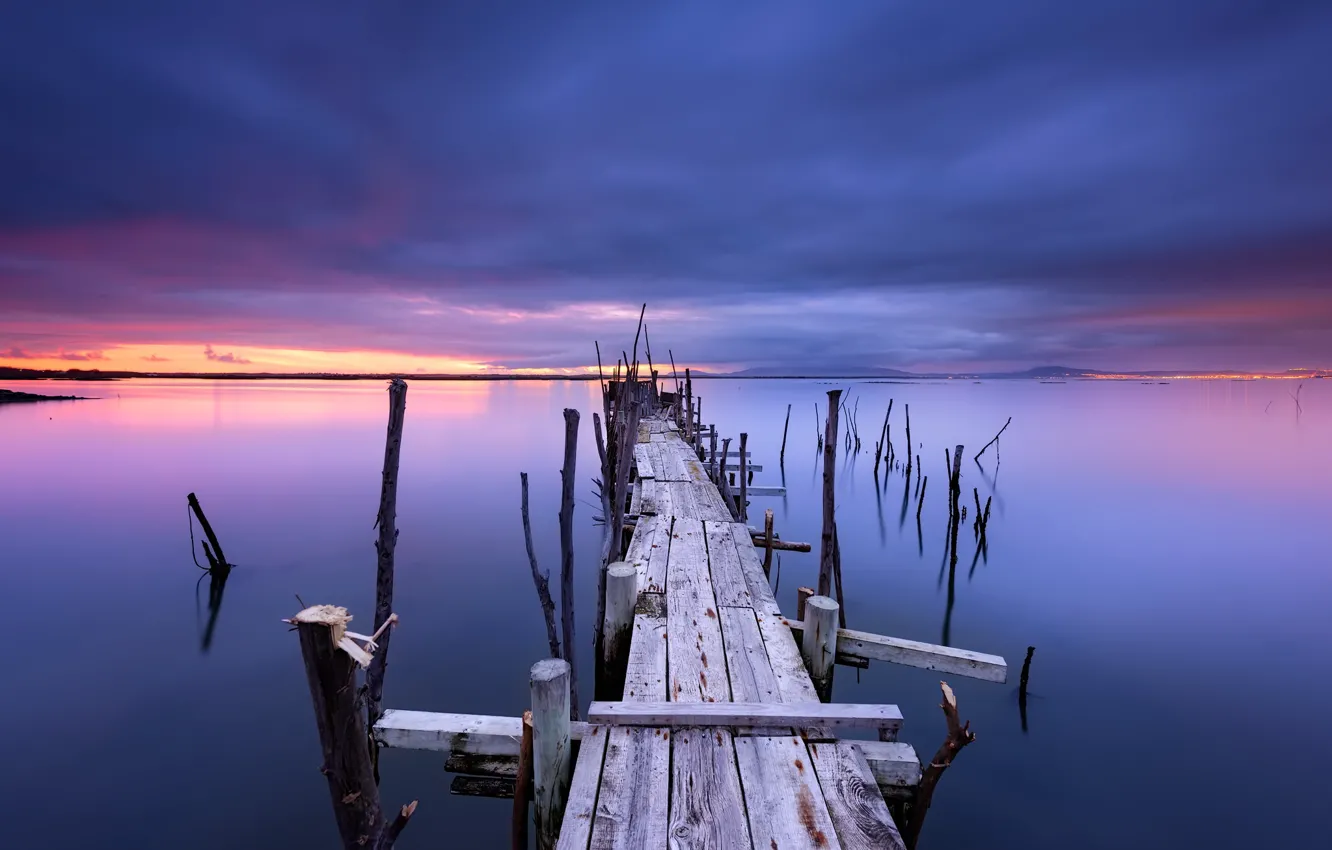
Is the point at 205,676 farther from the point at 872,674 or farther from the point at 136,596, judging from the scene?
the point at 872,674

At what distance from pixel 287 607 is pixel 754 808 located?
37.0 feet

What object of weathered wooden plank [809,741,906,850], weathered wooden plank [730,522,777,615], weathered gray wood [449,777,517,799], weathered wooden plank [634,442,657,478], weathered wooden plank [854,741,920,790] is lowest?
weathered gray wood [449,777,517,799]

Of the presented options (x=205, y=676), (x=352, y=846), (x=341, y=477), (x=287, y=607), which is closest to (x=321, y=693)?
(x=352, y=846)

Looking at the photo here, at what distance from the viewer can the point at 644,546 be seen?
24.1 feet

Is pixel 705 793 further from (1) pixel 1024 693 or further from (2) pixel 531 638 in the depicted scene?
(2) pixel 531 638

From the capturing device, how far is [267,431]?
3400 centimetres

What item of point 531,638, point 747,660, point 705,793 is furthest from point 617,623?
point 531,638

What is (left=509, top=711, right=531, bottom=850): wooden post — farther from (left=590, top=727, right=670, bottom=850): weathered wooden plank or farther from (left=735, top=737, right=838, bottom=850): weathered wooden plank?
(left=735, top=737, right=838, bottom=850): weathered wooden plank

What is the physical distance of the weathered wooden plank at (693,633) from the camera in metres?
4.14

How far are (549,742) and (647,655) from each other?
1.45 metres

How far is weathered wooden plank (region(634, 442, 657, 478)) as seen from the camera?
502 inches

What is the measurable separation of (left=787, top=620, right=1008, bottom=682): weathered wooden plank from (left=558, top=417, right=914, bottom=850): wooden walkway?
633 mm

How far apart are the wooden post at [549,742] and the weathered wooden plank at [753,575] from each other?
102 inches

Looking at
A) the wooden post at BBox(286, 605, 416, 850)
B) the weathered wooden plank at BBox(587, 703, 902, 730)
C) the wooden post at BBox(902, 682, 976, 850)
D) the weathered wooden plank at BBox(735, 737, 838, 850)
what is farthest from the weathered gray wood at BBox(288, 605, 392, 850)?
the wooden post at BBox(902, 682, 976, 850)
